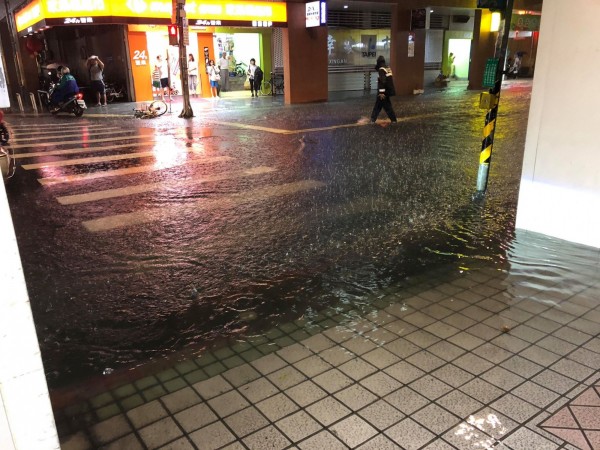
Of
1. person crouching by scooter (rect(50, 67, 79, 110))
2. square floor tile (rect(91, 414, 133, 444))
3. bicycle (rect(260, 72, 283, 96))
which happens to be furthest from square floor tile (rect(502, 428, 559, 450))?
bicycle (rect(260, 72, 283, 96))

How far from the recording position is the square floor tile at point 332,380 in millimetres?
3180

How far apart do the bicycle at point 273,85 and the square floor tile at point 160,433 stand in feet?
85.3

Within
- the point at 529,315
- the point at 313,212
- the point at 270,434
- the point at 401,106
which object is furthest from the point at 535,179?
the point at 401,106

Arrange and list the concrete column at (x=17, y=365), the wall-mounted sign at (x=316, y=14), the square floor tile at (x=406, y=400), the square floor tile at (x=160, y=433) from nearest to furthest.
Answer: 1. the concrete column at (x=17, y=365)
2. the square floor tile at (x=160, y=433)
3. the square floor tile at (x=406, y=400)
4. the wall-mounted sign at (x=316, y=14)

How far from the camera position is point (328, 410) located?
297 cm

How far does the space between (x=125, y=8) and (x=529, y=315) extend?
18884 millimetres

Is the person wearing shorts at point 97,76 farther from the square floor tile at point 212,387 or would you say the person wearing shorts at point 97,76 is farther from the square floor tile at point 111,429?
the square floor tile at point 111,429

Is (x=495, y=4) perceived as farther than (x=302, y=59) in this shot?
No

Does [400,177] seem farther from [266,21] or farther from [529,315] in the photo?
[266,21]

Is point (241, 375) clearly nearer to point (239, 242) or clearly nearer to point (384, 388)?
point (384, 388)

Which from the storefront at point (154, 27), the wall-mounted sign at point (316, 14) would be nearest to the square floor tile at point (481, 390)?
the storefront at point (154, 27)

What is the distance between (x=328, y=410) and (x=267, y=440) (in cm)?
42

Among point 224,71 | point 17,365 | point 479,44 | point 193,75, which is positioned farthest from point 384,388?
point 479,44

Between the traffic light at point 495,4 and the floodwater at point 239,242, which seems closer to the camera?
the floodwater at point 239,242
